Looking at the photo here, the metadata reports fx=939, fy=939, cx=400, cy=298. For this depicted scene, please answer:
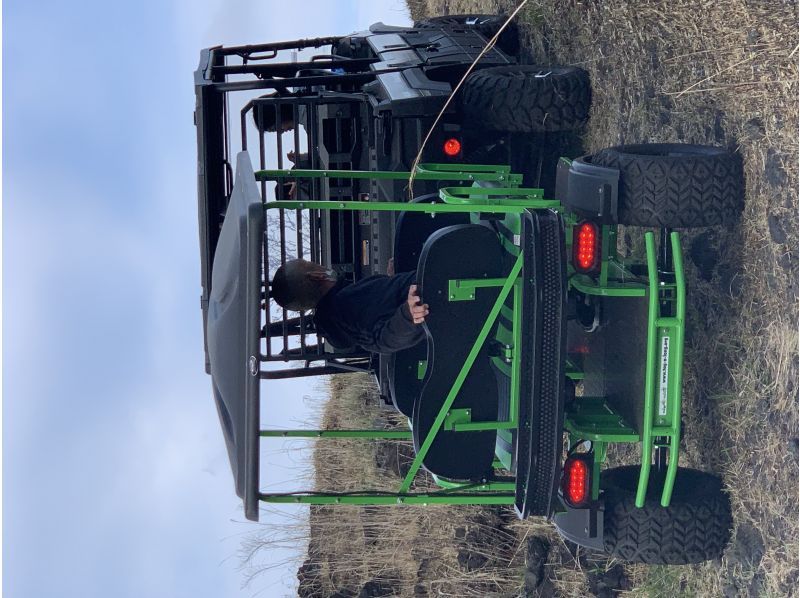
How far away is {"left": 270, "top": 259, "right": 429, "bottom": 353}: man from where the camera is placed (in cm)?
418

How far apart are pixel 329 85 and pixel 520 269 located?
2910mm

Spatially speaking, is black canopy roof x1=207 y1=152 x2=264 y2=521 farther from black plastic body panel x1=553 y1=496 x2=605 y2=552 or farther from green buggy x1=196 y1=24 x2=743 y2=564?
black plastic body panel x1=553 y1=496 x2=605 y2=552

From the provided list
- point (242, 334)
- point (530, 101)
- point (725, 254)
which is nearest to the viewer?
point (242, 334)

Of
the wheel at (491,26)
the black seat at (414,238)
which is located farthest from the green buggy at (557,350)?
the wheel at (491,26)

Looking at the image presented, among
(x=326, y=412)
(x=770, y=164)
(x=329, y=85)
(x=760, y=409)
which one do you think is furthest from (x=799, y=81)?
(x=326, y=412)

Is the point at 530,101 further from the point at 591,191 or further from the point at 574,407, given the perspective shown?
the point at 574,407

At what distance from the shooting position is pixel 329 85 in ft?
20.7

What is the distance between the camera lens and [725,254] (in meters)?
4.26

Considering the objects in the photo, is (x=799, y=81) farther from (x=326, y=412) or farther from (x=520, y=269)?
(x=326, y=412)

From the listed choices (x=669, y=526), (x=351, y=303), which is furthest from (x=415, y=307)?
(x=669, y=526)

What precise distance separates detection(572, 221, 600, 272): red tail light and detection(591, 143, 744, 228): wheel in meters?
0.17

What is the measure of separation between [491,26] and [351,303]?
335cm

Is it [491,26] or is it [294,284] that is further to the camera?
[491,26]

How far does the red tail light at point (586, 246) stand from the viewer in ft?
13.2
